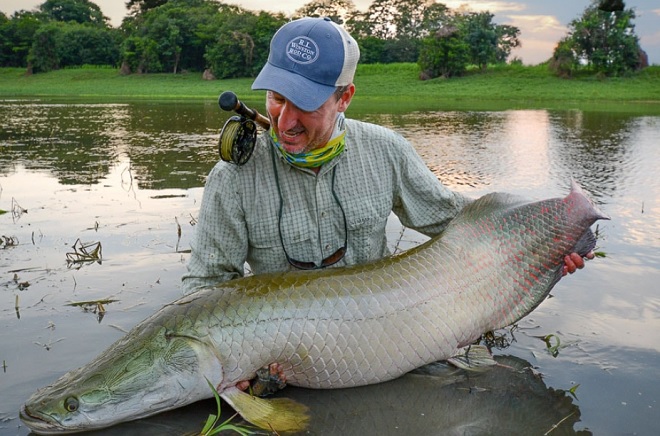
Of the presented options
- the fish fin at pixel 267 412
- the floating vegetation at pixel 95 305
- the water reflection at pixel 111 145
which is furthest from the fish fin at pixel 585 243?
the water reflection at pixel 111 145

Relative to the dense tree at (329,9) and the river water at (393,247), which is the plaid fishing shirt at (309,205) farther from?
the dense tree at (329,9)

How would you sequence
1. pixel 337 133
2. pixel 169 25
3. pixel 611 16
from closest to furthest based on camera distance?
1. pixel 337 133
2. pixel 611 16
3. pixel 169 25

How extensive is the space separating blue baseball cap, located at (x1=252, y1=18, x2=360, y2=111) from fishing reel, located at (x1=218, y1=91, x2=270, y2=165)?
0.49 ft

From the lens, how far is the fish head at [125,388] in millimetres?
2707

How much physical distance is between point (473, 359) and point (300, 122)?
153 centimetres

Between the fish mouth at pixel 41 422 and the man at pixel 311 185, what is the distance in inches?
34.7

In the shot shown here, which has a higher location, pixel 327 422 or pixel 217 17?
pixel 217 17

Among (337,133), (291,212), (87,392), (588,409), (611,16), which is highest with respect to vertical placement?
(611,16)

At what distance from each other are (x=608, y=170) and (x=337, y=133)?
749 centimetres

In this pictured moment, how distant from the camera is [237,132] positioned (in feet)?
10.5

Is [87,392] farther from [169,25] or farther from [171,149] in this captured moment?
[169,25]

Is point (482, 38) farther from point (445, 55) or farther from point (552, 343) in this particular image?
point (552, 343)

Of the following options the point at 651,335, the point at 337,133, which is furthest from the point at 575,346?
the point at 337,133

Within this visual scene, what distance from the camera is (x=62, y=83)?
43344 mm
